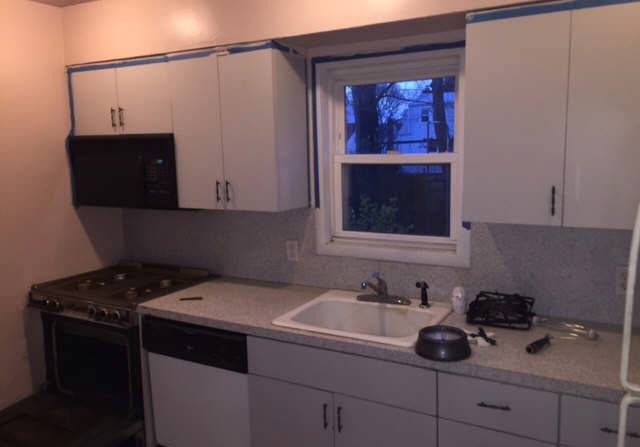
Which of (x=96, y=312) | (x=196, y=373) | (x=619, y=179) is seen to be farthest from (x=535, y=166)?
(x=96, y=312)

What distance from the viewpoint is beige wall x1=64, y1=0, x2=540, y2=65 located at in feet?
6.96

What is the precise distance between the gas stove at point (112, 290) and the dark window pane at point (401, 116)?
4.06ft

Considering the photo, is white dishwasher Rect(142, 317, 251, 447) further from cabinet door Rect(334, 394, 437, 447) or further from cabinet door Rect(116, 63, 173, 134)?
cabinet door Rect(116, 63, 173, 134)

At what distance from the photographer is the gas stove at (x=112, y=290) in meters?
2.62

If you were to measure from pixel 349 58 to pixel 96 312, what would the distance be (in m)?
1.80

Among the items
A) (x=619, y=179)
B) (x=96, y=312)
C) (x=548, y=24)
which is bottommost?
(x=96, y=312)

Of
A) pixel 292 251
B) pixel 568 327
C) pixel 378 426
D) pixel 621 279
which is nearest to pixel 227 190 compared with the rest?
pixel 292 251

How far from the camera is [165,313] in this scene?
250 centimetres

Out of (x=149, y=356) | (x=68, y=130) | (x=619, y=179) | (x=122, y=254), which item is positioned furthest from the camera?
(x=122, y=254)

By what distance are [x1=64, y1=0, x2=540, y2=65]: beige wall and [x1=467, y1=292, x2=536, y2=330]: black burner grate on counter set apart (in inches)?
46.2

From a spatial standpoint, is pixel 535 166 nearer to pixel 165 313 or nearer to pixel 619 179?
pixel 619 179

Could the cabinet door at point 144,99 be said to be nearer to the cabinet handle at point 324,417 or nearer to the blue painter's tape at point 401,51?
the blue painter's tape at point 401,51

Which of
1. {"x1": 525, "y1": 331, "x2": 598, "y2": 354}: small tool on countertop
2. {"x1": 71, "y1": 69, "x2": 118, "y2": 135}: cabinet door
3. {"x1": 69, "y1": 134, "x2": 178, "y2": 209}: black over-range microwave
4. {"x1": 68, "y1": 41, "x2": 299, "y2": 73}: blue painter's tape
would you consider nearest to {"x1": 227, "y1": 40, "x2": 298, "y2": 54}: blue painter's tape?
{"x1": 68, "y1": 41, "x2": 299, "y2": 73}: blue painter's tape

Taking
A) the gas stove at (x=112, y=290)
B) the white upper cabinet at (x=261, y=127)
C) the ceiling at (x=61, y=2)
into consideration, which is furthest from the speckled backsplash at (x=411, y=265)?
the ceiling at (x=61, y=2)
